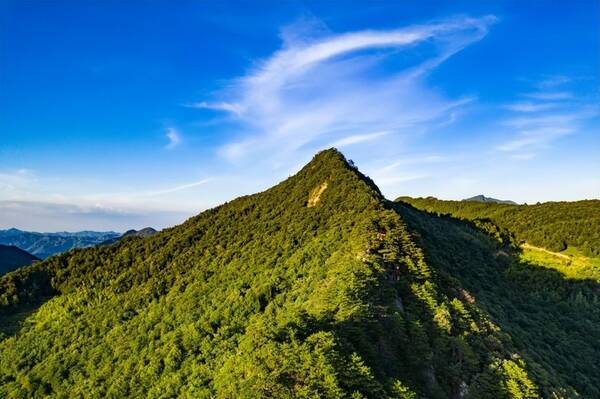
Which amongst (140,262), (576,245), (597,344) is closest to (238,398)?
(140,262)

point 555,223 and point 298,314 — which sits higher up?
point 555,223

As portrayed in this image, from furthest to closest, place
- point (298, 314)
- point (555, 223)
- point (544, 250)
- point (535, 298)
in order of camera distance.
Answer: point (555, 223) → point (544, 250) → point (535, 298) → point (298, 314)

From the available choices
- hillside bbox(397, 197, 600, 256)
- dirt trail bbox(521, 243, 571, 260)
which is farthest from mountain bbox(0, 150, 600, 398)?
hillside bbox(397, 197, 600, 256)

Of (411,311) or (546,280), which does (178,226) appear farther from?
(546,280)

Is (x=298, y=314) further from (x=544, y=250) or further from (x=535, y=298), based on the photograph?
(x=544, y=250)

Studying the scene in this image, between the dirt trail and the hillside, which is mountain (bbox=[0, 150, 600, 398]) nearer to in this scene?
the dirt trail

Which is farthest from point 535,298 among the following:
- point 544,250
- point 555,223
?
point 555,223
